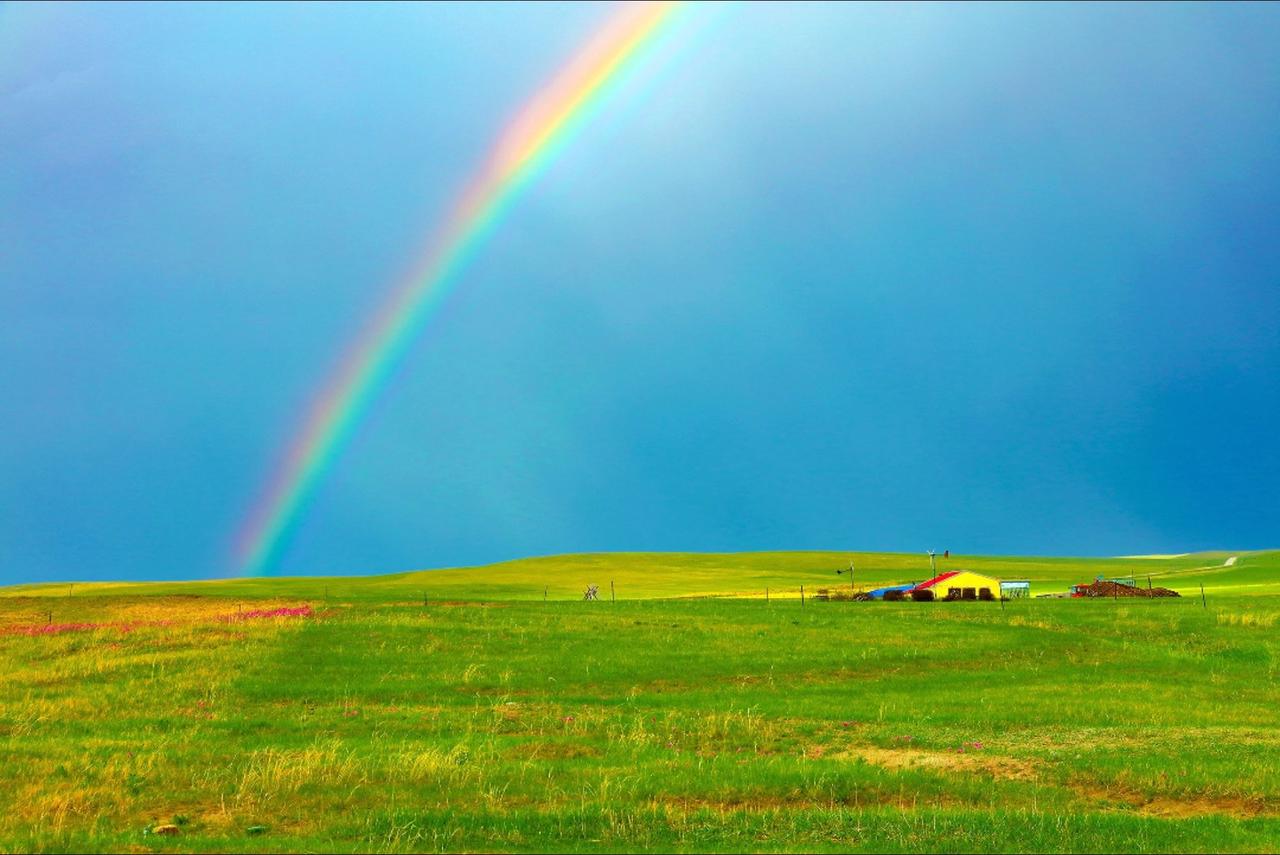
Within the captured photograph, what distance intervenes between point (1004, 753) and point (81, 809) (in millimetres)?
16883

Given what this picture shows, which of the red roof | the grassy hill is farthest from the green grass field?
the grassy hill

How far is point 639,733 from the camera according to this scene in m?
21.9

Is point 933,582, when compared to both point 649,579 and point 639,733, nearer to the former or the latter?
point 649,579

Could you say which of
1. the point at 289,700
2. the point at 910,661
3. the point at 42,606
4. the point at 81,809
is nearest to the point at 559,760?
the point at 81,809

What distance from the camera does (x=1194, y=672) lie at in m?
35.4

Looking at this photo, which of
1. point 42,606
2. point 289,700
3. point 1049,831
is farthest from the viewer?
point 42,606

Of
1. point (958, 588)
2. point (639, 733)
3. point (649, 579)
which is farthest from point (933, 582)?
point (639, 733)

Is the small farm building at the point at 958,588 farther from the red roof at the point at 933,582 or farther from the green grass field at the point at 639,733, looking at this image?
the green grass field at the point at 639,733

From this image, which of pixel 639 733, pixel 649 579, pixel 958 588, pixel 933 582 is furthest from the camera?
pixel 649 579

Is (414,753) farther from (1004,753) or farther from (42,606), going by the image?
(42,606)

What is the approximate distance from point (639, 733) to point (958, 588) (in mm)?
67681

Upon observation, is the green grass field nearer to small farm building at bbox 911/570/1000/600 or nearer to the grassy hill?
small farm building at bbox 911/570/1000/600

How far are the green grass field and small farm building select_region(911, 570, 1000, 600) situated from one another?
97.3 feet

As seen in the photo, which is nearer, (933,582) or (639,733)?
(639,733)
